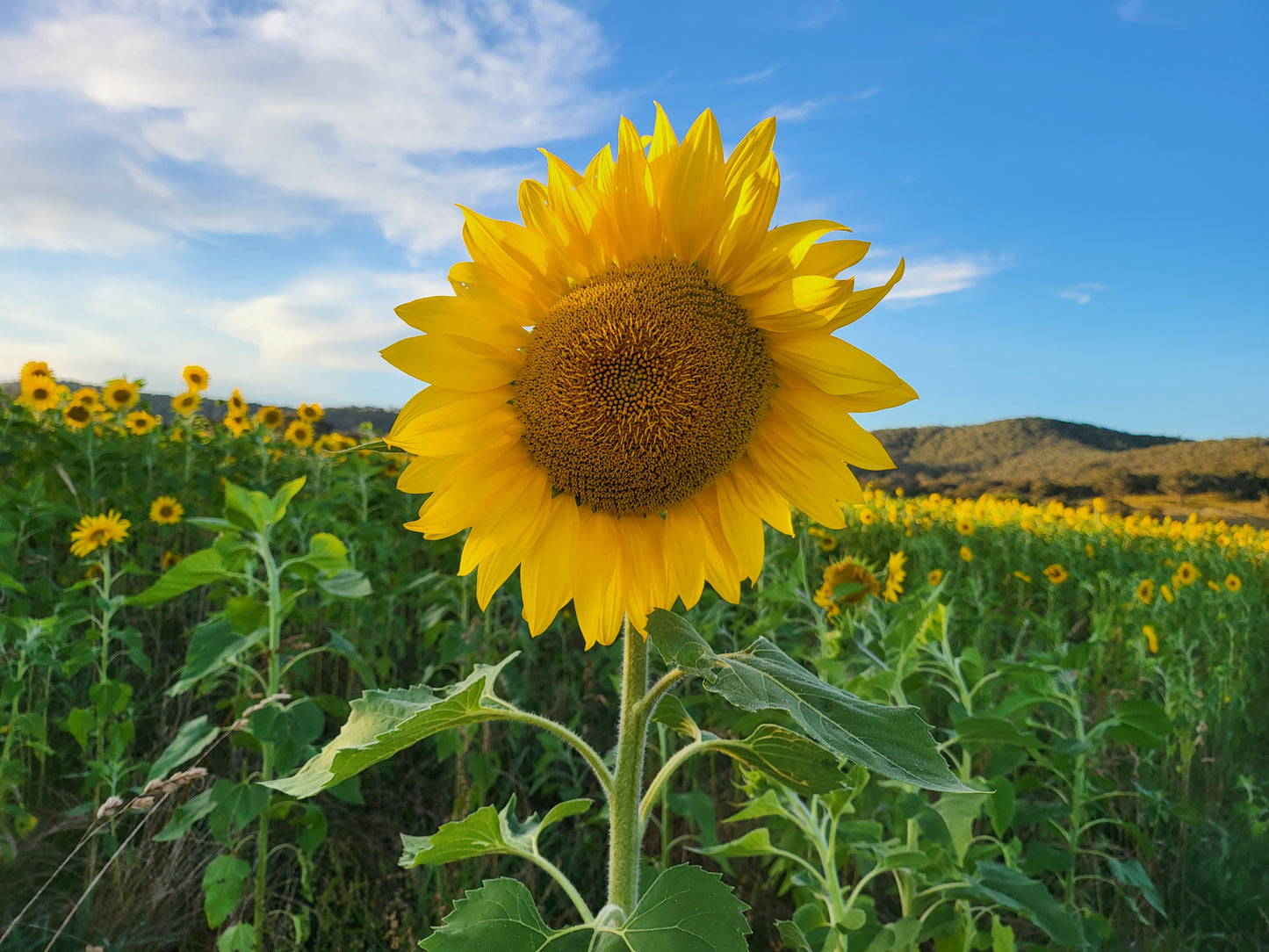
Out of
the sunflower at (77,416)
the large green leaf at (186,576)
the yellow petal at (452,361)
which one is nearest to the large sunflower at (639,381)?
the yellow petal at (452,361)

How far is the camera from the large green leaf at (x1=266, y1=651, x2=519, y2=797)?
103 centimetres

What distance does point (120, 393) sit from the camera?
23.3 feet

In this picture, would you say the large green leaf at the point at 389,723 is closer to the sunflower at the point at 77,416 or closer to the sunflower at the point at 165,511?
the sunflower at the point at 165,511

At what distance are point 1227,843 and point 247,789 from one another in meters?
3.70

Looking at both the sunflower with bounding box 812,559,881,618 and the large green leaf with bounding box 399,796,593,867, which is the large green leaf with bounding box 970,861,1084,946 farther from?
the sunflower with bounding box 812,559,881,618

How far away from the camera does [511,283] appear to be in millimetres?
1155

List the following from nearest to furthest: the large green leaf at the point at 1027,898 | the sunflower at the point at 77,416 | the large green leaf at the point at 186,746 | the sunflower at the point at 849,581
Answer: the large green leaf at the point at 1027,898 < the large green leaf at the point at 186,746 < the sunflower at the point at 849,581 < the sunflower at the point at 77,416

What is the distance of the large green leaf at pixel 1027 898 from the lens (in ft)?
5.43

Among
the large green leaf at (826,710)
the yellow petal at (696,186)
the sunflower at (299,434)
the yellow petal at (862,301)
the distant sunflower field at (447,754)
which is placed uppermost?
the yellow petal at (696,186)

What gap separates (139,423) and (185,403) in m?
0.42

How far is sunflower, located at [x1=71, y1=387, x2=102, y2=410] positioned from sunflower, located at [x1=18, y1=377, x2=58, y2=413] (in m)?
0.15

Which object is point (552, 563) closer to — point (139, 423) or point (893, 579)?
point (893, 579)

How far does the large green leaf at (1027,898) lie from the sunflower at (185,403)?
6.84 m

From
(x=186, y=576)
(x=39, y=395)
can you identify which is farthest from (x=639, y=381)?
(x=39, y=395)
